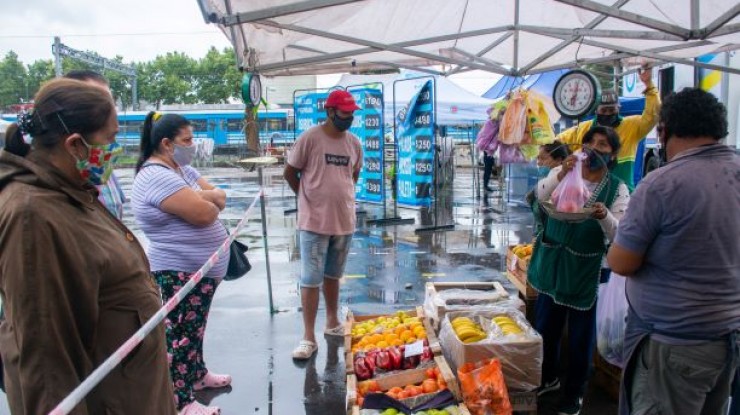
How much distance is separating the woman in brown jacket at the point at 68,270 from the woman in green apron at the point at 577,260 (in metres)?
2.42

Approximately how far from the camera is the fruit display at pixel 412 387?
10.2 feet

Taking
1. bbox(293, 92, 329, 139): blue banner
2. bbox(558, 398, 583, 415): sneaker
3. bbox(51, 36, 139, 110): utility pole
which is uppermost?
bbox(51, 36, 139, 110): utility pole

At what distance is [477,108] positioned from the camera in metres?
16.1

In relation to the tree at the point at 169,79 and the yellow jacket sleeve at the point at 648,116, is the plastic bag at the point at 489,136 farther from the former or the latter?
the tree at the point at 169,79

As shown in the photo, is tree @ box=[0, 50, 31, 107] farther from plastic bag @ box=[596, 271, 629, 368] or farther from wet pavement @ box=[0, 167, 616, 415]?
plastic bag @ box=[596, 271, 629, 368]

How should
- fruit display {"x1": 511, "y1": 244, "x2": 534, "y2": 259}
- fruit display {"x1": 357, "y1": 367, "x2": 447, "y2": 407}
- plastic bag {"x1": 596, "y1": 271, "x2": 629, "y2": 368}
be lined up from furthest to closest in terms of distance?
fruit display {"x1": 511, "y1": 244, "x2": 534, "y2": 259} → plastic bag {"x1": 596, "y1": 271, "x2": 629, "y2": 368} → fruit display {"x1": 357, "y1": 367, "x2": 447, "y2": 407}

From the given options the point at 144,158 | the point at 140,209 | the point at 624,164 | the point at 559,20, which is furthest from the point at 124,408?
the point at 559,20

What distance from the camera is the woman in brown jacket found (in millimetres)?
1519

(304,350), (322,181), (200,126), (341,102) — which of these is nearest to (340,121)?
(341,102)

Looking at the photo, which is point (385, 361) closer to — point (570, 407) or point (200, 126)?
point (570, 407)

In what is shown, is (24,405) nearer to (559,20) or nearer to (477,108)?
(559,20)

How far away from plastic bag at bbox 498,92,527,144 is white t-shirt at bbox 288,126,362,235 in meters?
3.05

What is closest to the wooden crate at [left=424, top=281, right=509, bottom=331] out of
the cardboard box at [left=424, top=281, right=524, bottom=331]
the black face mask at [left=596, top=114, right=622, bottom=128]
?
the cardboard box at [left=424, top=281, right=524, bottom=331]

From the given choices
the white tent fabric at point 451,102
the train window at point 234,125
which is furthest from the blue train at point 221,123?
the white tent fabric at point 451,102
